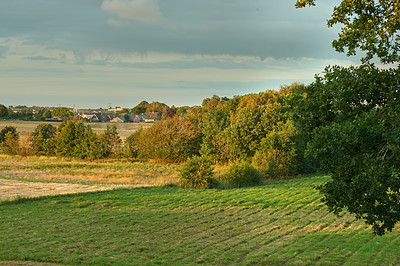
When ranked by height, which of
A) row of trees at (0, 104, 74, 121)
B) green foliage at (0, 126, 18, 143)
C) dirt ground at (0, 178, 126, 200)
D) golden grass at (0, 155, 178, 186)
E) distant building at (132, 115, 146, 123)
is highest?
row of trees at (0, 104, 74, 121)

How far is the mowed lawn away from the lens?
15812 millimetres

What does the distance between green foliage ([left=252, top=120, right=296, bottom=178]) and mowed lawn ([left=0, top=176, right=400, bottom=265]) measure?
18.1m

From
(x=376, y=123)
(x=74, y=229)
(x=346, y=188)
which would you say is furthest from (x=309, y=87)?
(x=74, y=229)

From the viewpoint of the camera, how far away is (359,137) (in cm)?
913

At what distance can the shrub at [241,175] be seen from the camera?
4591 centimetres

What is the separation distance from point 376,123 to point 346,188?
1856 millimetres

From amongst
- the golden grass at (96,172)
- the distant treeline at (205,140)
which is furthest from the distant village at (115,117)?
the golden grass at (96,172)

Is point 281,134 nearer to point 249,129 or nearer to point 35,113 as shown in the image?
point 249,129

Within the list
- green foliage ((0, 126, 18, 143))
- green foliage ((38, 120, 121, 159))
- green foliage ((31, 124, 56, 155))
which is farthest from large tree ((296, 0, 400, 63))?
green foliage ((0, 126, 18, 143))

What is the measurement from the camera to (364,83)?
1073 centimetres

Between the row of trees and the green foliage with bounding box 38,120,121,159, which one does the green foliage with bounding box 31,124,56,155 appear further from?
the row of trees

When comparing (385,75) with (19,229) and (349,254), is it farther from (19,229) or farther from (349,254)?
(19,229)

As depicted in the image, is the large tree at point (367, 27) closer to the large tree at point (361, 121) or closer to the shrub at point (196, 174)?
the large tree at point (361, 121)

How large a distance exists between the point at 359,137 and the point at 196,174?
34.6 metres
